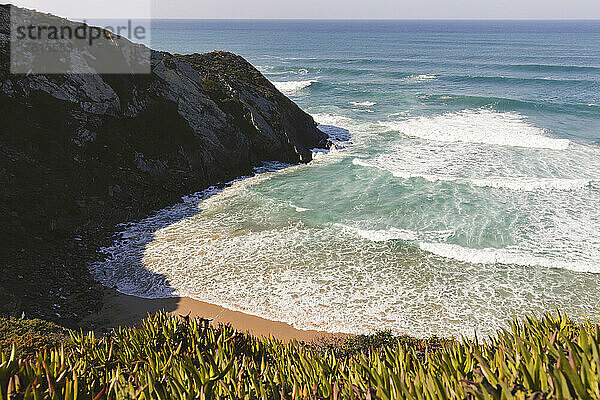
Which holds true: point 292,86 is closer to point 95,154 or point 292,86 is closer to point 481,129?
point 481,129

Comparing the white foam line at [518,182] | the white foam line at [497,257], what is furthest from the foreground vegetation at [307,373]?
the white foam line at [518,182]

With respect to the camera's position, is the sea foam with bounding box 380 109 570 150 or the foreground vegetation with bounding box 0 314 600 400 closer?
the foreground vegetation with bounding box 0 314 600 400

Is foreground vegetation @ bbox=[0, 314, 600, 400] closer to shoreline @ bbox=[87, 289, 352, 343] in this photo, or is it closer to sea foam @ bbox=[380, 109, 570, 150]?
shoreline @ bbox=[87, 289, 352, 343]

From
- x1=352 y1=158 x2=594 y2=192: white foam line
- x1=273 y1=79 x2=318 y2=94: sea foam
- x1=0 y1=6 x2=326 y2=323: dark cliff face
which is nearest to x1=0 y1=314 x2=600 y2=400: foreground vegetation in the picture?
x1=0 y1=6 x2=326 y2=323: dark cliff face

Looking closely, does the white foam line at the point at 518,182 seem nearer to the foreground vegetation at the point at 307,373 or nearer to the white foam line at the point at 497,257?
the white foam line at the point at 497,257

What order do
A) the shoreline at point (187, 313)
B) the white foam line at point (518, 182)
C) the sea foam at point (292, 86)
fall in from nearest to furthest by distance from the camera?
the shoreline at point (187, 313), the white foam line at point (518, 182), the sea foam at point (292, 86)

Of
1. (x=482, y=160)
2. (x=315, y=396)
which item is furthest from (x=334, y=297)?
(x=482, y=160)

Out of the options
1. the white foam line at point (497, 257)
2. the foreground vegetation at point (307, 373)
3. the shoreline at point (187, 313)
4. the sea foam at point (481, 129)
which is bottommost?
the shoreline at point (187, 313)
